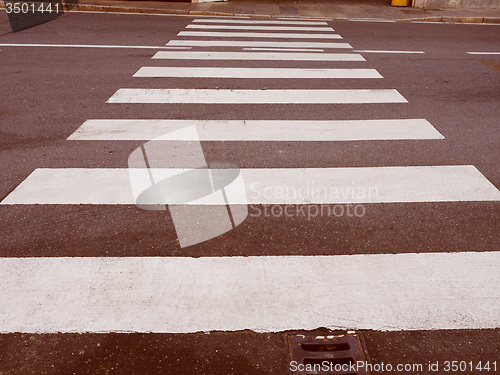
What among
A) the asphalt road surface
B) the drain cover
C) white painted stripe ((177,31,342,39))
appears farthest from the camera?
white painted stripe ((177,31,342,39))

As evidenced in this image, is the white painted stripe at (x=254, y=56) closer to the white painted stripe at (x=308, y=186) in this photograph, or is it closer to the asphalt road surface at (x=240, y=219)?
the asphalt road surface at (x=240, y=219)

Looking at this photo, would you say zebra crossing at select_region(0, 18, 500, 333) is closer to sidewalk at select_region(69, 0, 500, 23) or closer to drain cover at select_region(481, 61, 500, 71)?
drain cover at select_region(481, 61, 500, 71)

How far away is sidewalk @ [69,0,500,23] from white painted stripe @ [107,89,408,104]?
7.90 meters

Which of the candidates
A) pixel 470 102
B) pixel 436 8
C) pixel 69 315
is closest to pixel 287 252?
pixel 69 315

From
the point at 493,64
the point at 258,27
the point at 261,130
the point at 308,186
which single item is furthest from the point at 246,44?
the point at 308,186

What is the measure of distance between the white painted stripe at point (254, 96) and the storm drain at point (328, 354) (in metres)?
4.34

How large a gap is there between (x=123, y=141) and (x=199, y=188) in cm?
146

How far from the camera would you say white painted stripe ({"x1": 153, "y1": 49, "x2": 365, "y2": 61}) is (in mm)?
8742

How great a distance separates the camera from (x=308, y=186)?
4172 mm

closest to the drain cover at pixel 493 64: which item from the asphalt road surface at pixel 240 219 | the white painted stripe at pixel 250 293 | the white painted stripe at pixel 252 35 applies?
the asphalt road surface at pixel 240 219

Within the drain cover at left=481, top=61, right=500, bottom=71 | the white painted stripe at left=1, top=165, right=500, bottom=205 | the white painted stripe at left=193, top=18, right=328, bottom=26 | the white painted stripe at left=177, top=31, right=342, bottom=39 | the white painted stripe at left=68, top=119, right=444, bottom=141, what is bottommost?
the white painted stripe at left=1, top=165, right=500, bottom=205

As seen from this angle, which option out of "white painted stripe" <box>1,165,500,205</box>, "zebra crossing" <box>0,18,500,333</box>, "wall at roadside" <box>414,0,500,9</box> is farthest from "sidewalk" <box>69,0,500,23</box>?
"zebra crossing" <box>0,18,500,333</box>

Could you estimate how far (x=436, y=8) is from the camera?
15477 millimetres

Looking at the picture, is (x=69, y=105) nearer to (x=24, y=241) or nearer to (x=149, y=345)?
(x=24, y=241)
